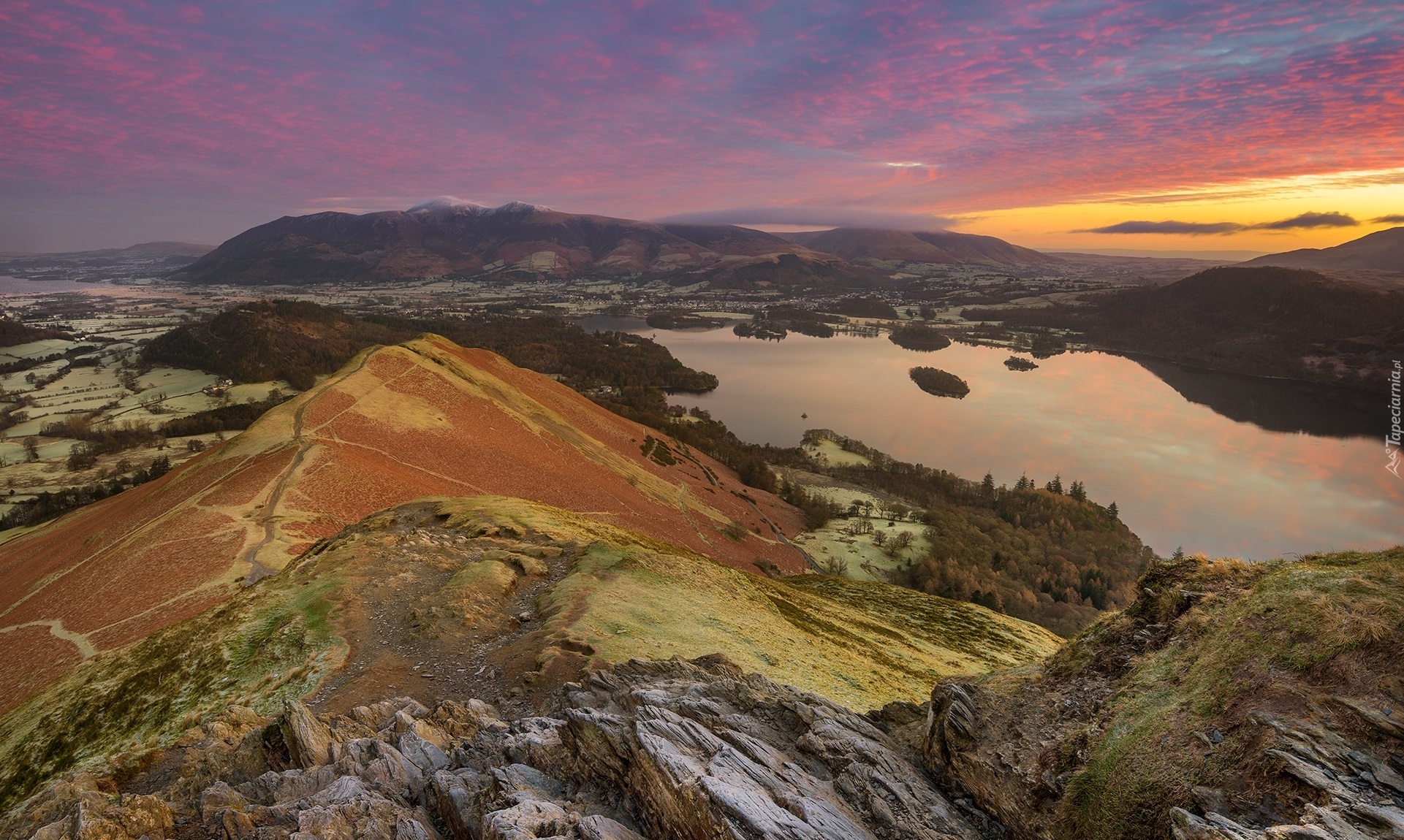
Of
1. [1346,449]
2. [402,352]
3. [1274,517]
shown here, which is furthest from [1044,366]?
[402,352]

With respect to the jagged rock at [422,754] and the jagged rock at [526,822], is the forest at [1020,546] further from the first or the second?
the jagged rock at [526,822]

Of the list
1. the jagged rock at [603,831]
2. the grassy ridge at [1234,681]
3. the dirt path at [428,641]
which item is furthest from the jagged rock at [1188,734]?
the dirt path at [428,641]

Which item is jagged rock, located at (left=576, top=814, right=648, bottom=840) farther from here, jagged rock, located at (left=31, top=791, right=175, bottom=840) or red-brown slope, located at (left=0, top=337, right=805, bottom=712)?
red-brown slope, located at (left=0, top=337, right=805, bottom=712)

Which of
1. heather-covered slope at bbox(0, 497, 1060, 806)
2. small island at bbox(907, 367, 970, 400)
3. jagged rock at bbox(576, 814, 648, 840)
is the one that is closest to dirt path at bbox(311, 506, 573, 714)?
heather-covered slope at bbox(0, 497, 1060, 806)

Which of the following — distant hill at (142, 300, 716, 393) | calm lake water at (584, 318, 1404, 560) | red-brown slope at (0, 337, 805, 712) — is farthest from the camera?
distant hill at (142, 300, 716, 393)

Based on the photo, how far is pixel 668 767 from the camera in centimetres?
1045

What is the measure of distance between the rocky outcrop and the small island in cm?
15625

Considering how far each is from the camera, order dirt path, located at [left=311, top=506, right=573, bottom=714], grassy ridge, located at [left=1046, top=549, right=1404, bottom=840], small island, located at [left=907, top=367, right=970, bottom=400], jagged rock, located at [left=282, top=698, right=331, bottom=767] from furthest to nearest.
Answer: small island, located at [left=907, top=367, right=970, bottom=400] < dirt path, located at [left=311, top=506, right=573, bottom=714] < jagged rock, located at [left=282, top=698, right=331, bottom=767] < grassy ridge, located at [left=1046, top=549, right=1404, bottom=840]

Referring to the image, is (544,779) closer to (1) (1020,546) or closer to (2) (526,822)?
(2) (526,822)

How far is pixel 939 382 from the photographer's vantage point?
16388 centimetres

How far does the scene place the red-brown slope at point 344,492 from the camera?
31.8 metres

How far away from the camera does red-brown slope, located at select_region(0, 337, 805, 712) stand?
104 ft

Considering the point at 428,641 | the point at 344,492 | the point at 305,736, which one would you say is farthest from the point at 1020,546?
the point at 305,736

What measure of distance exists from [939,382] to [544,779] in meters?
170
